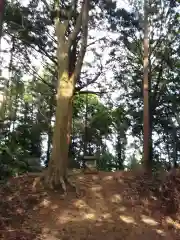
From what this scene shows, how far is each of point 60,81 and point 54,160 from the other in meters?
2.62

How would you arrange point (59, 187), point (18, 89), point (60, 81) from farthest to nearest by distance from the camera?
1. point (18, 89)
2. point (60, 81)
3. point (59, 187)

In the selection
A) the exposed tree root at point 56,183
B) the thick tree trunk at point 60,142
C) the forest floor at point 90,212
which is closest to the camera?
the forest floor at point 90,212

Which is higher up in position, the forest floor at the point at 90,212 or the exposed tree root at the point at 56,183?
the exposed tree root at the point at 56,183

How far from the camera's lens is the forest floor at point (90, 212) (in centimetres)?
730

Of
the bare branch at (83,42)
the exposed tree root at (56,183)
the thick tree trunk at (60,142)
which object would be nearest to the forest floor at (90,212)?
the exposed tree root at (56,183)

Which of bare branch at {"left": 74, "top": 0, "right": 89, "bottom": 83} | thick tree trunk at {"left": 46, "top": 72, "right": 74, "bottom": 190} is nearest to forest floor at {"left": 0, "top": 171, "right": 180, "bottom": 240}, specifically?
thick tree trunk at {"left": 46, "top": 72, "right": 74, "bottom": 190}

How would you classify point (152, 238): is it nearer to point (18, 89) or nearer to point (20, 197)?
point (20, 197)

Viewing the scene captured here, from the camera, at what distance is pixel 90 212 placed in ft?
28.3

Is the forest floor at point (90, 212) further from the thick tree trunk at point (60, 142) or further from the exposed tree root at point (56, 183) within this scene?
the thick tree trunk at point (60, 142)

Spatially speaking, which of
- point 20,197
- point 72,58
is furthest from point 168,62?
point 20,197

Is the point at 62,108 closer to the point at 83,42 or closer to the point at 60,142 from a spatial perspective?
the point at 60,142

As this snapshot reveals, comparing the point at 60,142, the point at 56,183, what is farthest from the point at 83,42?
the point at 56,183

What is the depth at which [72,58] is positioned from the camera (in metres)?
14.5

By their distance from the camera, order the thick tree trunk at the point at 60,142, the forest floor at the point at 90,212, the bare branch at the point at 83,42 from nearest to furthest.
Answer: the forest floor at the point at 90,212, the thick tree trunk at the point at 60,142, the bare branch at the point at 83,42
